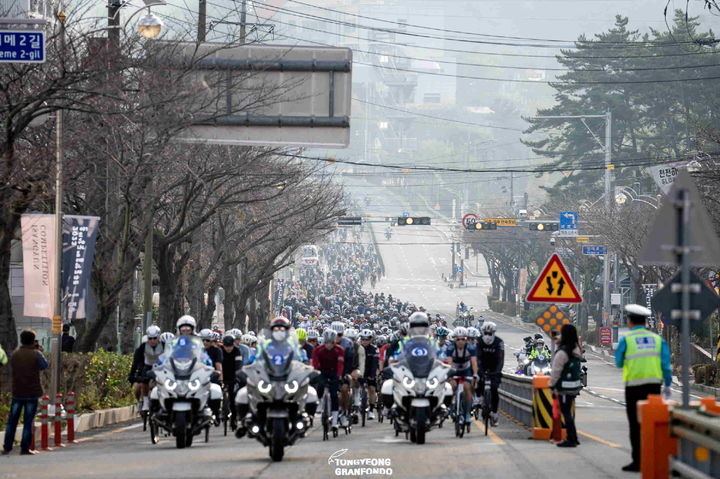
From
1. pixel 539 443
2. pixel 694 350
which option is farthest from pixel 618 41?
pixel 539 443

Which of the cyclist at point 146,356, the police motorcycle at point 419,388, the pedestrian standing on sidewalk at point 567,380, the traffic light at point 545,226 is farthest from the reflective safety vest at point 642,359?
the traffic light at point 545,226

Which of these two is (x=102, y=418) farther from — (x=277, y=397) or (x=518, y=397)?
(x=277, y=397)

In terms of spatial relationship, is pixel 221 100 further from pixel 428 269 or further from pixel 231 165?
pixel 428 269

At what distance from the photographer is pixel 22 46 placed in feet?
58.9

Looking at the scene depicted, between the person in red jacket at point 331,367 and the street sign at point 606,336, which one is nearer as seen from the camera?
the person in red jacket at point 331,367

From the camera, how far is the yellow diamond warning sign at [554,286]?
22.3m

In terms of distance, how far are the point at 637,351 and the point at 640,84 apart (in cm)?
8581

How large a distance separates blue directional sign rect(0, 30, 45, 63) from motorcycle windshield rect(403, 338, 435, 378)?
625 cm

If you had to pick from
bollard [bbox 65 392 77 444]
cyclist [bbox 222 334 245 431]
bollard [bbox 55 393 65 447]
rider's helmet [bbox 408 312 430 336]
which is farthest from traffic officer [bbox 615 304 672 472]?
cyclist [bbox 222 334 245 431]

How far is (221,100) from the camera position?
28.4 metres

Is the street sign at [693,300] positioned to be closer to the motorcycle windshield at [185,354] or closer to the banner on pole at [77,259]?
the motorcycle windshield at [185,354]

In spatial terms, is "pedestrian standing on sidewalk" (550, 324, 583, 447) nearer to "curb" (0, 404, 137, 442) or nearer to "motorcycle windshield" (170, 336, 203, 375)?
"motorcycle windshield" (170, 336, 203, 375)

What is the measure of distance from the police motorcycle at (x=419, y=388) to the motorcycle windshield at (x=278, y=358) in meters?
2.85

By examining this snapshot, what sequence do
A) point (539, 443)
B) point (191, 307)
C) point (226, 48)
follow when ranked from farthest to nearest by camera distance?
point (191, 307) < point (226, 48) < point (539, 443)
